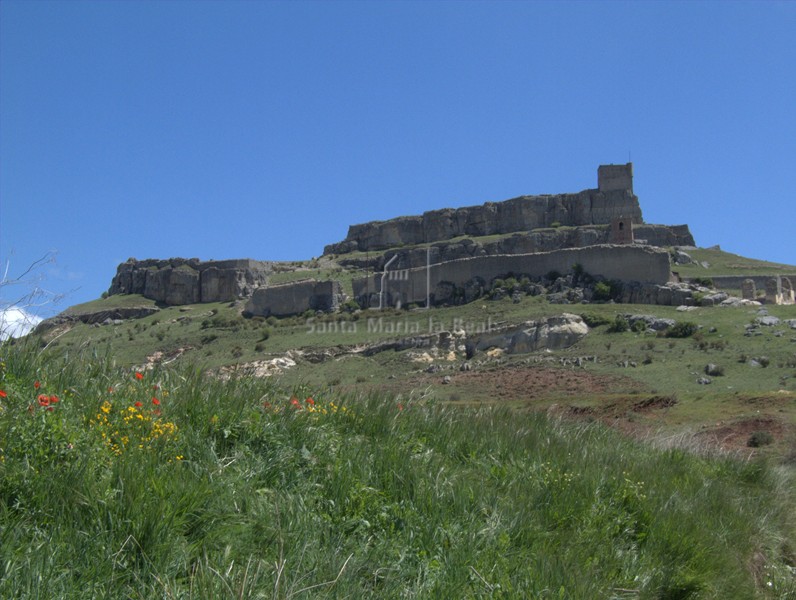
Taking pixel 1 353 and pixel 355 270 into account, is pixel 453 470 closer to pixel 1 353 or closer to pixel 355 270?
pixel 1 353

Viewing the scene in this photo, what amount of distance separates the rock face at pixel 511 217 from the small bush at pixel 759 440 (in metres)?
62.1

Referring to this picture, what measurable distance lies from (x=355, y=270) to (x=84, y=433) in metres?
78.1

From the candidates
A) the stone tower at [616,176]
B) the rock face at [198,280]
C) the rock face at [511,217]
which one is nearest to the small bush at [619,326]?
the rock face at [511,217]

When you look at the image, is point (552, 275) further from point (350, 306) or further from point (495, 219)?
point (495, 219)

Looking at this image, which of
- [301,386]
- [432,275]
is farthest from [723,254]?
[301,386]

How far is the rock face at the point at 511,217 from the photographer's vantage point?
80125 millimetres

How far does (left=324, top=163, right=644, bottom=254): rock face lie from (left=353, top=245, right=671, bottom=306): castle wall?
25.6 metres

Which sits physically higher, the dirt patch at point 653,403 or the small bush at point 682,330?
the small bush at point 682,330

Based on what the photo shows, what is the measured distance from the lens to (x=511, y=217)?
87.1 meters

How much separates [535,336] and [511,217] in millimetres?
48100

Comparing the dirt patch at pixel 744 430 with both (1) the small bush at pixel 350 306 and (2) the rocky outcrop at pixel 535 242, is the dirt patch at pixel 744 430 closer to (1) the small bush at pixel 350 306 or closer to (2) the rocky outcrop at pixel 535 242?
(1) the small bush at pixel 350 306

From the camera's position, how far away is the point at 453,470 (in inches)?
280

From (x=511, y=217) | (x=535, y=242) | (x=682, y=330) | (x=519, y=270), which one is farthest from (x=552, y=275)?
(x=511, y=217)

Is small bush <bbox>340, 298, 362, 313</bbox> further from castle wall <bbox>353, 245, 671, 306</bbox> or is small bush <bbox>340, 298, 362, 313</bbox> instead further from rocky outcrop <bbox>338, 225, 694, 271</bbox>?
rocky outcrop <bbox>338, 225, 694, 271</bbox>
